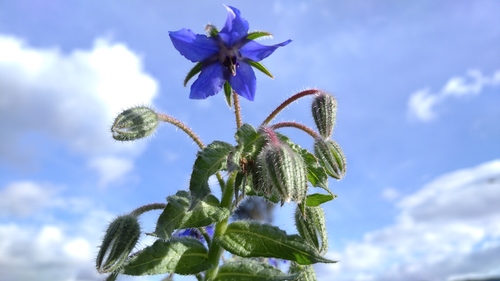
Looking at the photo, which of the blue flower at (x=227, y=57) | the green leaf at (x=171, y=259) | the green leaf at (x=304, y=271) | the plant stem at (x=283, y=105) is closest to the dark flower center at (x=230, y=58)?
the blue flower at (x=227, y=57)

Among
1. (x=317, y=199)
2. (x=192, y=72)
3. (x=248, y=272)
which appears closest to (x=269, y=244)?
(x=248, y=272)

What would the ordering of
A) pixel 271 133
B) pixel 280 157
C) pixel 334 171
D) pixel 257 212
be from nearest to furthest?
pixel 280 157 → pixel 271 133 → pixel 334 171 → pixel 257 212

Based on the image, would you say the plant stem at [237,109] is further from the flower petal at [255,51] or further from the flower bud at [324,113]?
the flower bud at [324,113]

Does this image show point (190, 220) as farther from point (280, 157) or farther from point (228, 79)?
point (228, 79)

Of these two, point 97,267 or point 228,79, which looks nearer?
point 97,267

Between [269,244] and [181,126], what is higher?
[181,126]

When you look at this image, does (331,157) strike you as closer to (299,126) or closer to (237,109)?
(299,126)

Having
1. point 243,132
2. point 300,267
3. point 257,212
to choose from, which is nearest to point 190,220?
point 243,132
